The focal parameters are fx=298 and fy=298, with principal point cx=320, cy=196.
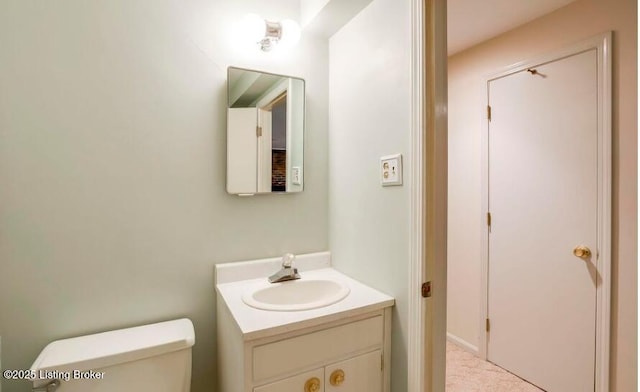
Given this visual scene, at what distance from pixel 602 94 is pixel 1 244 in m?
2.79

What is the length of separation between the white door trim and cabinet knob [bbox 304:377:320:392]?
1.16 feet

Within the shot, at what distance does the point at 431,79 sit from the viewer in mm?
1074

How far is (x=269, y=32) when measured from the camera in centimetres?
144

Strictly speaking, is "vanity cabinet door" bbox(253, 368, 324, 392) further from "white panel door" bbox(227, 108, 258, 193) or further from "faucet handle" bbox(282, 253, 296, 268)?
"white panel door" bbox(227, 108, 258, 193)

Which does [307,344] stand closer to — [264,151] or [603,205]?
[264,151]

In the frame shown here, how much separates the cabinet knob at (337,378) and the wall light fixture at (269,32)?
4.88ft

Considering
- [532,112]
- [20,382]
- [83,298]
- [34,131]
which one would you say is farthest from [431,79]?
[20,382]

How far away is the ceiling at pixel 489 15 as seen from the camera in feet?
5.62

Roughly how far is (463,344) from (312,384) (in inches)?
71.9

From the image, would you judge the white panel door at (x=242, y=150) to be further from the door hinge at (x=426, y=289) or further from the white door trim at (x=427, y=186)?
the door hinge at (x=426, y=289)

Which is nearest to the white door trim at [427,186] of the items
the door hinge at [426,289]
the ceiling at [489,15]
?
the door hinge at [426,289]

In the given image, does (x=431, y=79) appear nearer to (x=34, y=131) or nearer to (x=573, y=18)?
(x=573, y=18)

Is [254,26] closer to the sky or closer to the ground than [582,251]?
closer to the sky

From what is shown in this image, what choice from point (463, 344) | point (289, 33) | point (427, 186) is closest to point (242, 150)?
point (289, 33)
